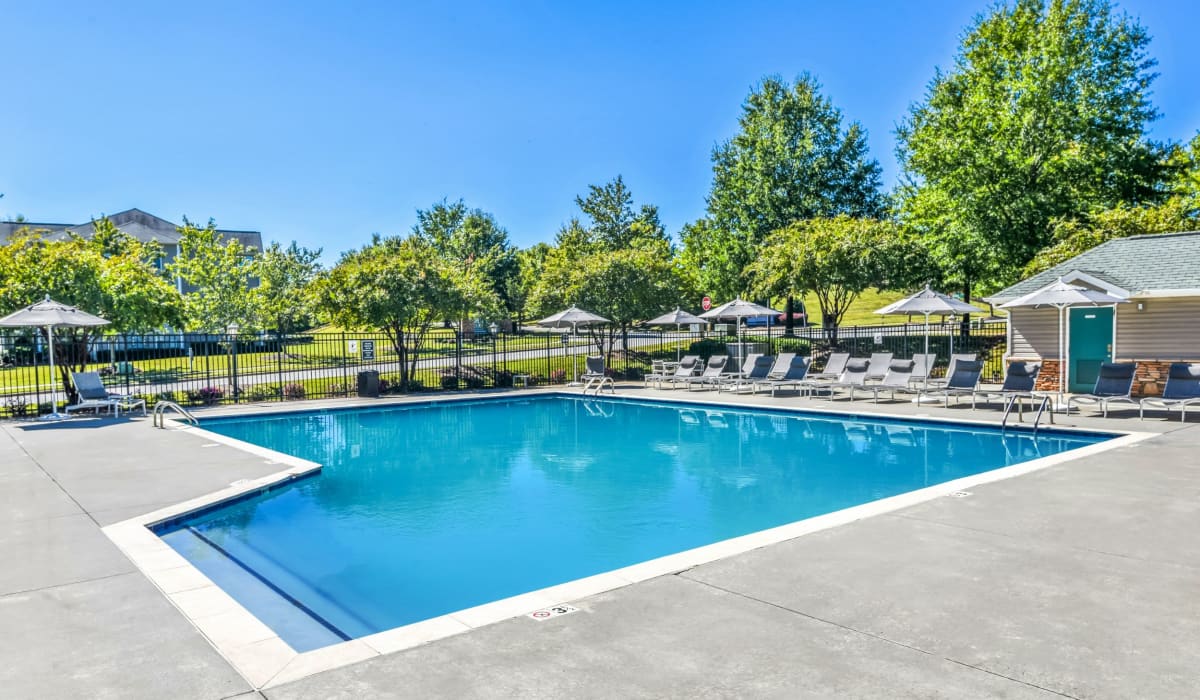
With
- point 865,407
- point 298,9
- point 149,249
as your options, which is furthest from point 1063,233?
point 149,249

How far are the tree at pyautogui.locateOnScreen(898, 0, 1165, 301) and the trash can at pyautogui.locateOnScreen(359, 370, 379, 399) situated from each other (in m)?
19.7

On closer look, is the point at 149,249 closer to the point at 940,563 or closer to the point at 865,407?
the point at 865,407

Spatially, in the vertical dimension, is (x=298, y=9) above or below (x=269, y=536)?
above

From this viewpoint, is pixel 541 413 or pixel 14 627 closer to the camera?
pixel 14 627

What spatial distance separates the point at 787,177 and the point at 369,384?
21696 millimetres

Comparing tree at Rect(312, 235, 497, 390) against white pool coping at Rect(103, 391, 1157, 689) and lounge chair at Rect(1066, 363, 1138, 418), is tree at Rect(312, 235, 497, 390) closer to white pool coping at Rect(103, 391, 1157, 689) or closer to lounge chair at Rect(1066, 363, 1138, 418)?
white pool coping at Rect(103, 391, 1157, 689)

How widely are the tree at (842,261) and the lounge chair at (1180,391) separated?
10668mm

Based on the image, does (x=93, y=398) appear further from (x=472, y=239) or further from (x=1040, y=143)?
(x=472, y=239)

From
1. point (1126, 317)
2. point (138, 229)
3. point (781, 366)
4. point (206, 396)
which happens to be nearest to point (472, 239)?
point (138, 229)

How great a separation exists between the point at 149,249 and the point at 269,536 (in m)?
36.0

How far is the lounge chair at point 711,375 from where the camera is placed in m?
20.8

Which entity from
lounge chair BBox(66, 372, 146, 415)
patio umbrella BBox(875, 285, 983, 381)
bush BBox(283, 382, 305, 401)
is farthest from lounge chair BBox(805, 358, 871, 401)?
lounge chair BBox(66, 372, 146, 415)

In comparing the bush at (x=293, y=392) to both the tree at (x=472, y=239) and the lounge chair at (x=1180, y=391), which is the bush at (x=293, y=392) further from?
the tree at (x=472, y=239)

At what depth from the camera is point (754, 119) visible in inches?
1430
